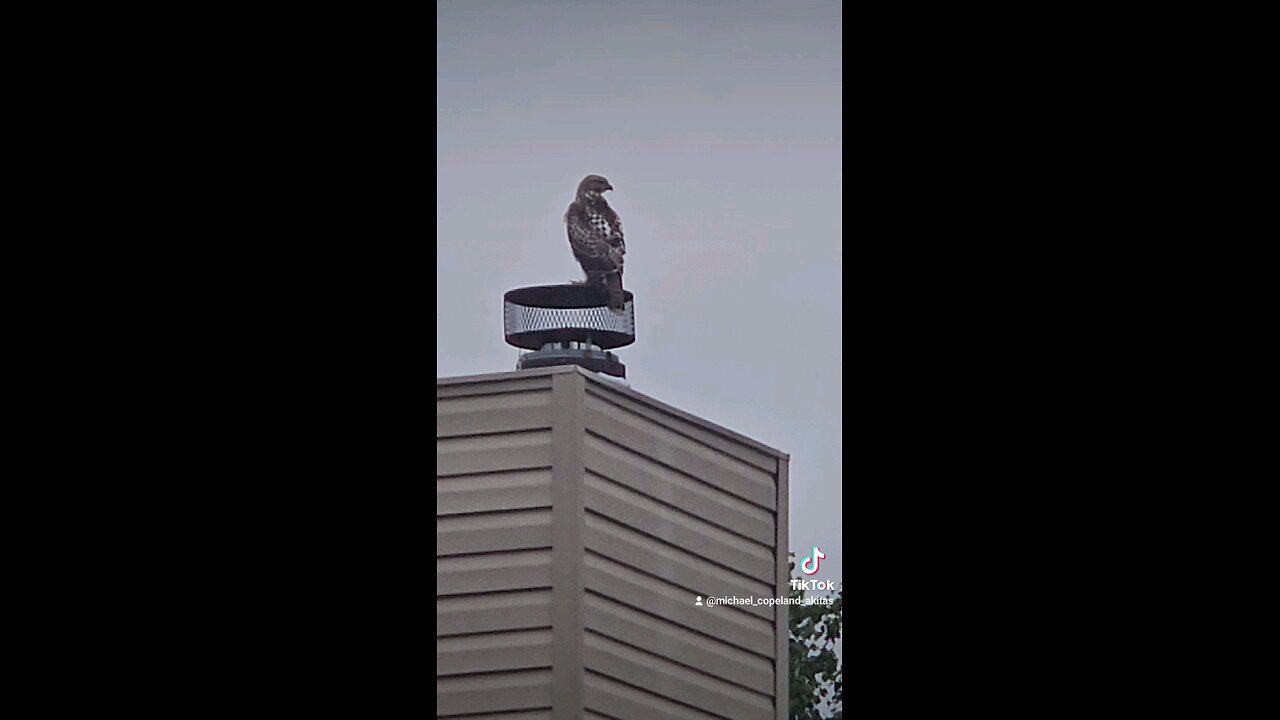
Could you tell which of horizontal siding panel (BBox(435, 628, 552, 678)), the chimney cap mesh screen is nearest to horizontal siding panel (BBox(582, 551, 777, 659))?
horizontal siding panel (BBox(435, 628, 552, 678))

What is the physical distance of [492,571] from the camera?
7.55ft

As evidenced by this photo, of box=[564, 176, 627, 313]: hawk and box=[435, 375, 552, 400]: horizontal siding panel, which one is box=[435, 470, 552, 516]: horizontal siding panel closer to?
→ box=[435, 375, 552, 400]: horizontal siding panel

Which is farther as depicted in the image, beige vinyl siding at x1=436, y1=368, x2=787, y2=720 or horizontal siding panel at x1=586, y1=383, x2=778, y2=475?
horizontal siding panel at x1=586, y1=383, x2=778, y2=475

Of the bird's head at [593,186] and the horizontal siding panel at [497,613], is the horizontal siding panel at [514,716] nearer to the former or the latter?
the horizontal siding panel at [497,613]

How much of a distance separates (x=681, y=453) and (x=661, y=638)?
1.00 feet

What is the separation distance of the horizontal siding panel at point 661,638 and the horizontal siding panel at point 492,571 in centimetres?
9

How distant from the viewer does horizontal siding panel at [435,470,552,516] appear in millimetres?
2322

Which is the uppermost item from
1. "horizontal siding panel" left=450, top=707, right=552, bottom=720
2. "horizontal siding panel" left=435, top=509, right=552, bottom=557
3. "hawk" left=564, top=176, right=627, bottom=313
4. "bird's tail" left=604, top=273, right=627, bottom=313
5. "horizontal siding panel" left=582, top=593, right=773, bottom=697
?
"hawk" left=564, top=176, right=627, bottom=313

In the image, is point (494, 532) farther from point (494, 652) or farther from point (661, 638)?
point (661, 638)

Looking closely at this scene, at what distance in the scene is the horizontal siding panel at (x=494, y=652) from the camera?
2.26 metres

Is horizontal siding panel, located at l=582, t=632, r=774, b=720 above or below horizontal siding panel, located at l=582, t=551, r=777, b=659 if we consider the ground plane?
below

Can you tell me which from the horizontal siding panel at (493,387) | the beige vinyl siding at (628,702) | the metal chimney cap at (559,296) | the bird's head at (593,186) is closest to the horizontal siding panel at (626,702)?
the beige vinyl siding at (628,702)

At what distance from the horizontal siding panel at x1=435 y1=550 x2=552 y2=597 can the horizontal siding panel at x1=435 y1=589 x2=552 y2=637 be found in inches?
0.5
